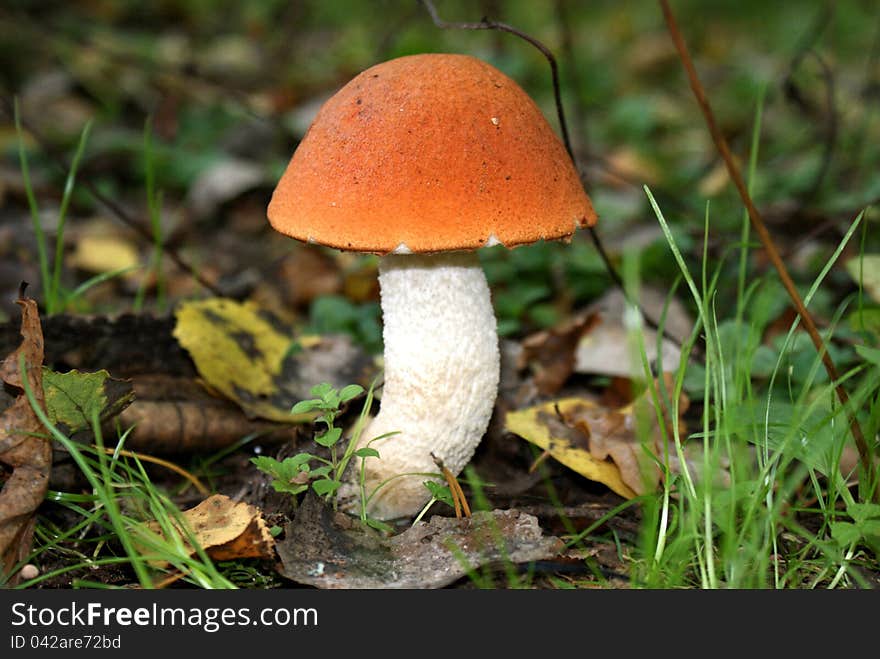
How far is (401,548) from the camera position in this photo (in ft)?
6.46

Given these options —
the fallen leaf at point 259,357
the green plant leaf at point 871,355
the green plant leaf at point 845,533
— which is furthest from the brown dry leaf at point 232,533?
the green plant leaf at point 871,355

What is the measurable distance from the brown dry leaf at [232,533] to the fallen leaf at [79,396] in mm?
353

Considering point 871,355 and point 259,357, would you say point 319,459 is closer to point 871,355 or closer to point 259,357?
point 259,357

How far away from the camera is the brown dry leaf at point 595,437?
226cm

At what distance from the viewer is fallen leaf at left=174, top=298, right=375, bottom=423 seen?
2.67 m

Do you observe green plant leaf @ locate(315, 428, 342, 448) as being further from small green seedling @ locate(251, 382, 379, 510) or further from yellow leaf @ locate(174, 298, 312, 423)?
yellow leaf @ locate(174, 298, 312, 423)

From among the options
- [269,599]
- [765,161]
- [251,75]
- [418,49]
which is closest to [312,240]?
[269,599]

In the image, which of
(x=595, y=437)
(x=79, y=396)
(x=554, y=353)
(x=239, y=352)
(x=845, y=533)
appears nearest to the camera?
(x=845, y=533)

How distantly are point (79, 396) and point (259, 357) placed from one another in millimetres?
918

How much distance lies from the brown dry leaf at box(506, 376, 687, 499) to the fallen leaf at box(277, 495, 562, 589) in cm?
41

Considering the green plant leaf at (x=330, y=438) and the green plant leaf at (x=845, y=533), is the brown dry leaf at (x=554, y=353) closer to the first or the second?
the green plant leaf at (x=330, y=438)

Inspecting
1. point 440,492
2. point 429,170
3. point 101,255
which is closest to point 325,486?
point 440,492

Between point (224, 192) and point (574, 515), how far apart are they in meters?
3.49

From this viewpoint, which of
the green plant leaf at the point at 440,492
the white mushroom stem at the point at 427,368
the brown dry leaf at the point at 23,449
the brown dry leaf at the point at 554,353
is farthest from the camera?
the brown dry leaf at the point at 554,353
